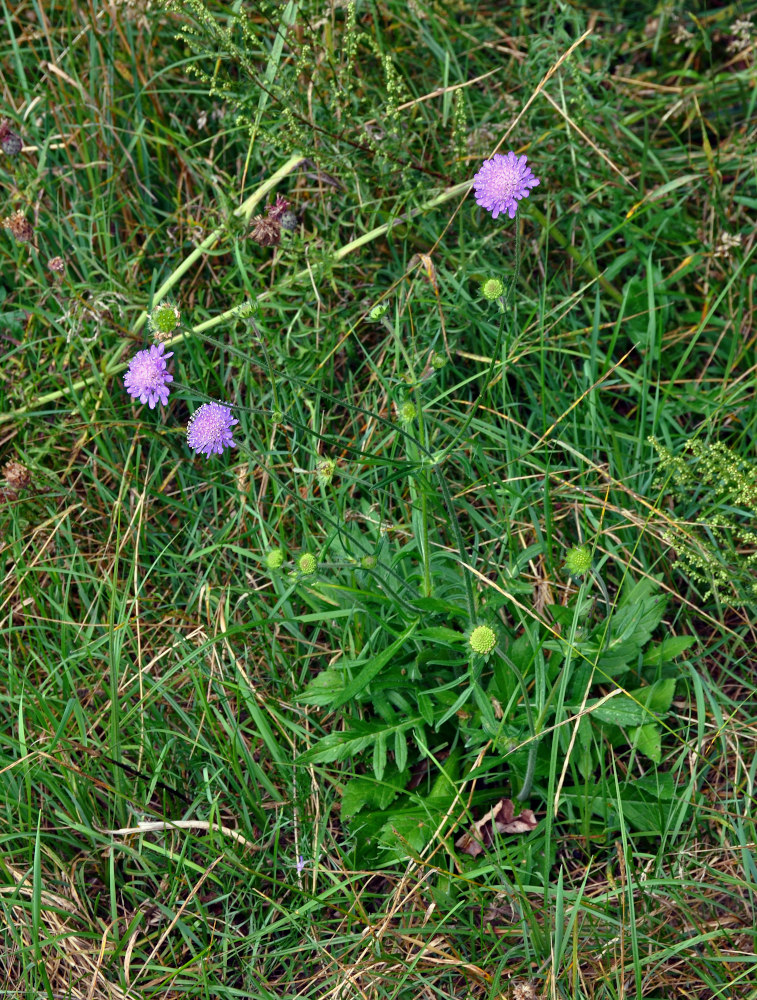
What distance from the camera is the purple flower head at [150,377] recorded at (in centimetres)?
196

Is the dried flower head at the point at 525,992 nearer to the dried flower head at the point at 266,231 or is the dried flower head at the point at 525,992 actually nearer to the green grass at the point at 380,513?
the green grass at the point at 380,513

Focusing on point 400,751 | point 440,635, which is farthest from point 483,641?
point 400,751

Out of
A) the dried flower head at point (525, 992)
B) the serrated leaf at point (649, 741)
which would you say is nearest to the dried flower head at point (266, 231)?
the serrated leaf at point (649, 741)

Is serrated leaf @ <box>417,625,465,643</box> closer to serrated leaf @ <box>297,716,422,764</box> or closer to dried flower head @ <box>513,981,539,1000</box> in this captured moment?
serrated leaf @ <box>297,716,422,764</box>

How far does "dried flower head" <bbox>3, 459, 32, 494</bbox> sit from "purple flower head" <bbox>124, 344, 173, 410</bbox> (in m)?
0.98

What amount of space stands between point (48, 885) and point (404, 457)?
153 cm

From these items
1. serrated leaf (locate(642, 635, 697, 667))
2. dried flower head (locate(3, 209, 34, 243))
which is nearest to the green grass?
serrated leaf (locate(642, 635, 697, 667))

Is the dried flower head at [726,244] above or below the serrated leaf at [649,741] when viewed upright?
above

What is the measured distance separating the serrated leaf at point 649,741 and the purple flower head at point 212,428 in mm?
1229

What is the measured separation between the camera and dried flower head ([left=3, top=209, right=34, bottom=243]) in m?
2.86

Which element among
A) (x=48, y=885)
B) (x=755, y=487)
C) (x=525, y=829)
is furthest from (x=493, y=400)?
(x=48, y=885)

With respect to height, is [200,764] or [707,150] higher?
[707,150]

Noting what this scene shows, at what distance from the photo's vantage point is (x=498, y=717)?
2.29m

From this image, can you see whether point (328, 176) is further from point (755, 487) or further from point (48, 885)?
point (48, 885)
